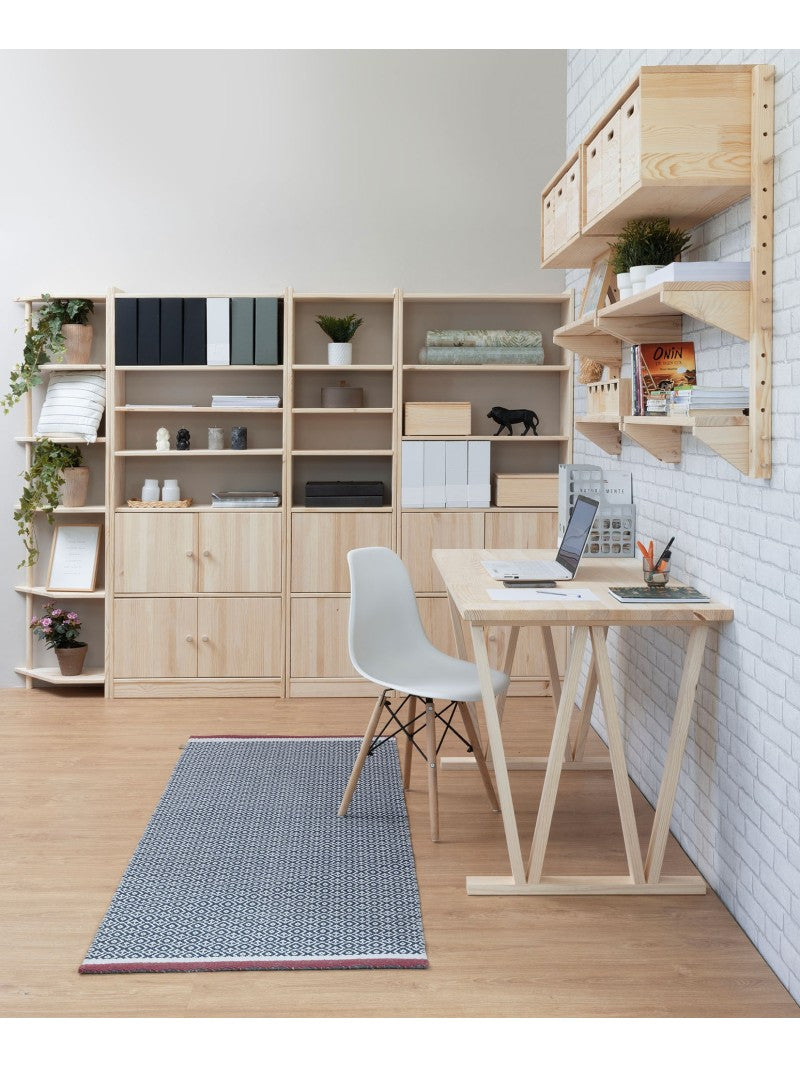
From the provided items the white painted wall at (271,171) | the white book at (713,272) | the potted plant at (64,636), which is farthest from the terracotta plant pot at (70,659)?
the white book at (713,272)

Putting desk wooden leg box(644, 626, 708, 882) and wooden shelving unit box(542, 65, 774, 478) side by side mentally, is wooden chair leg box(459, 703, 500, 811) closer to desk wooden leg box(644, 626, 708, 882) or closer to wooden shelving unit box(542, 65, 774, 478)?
desk wooden leg box(644, 626, 708, 882)

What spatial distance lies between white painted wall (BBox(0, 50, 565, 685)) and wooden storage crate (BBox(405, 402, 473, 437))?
66 cm

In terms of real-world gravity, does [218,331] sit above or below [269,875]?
above

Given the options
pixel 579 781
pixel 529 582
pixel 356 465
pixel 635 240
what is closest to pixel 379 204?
pixel 356 465

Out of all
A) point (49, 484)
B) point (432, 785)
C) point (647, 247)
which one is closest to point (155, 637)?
point (49, 484)

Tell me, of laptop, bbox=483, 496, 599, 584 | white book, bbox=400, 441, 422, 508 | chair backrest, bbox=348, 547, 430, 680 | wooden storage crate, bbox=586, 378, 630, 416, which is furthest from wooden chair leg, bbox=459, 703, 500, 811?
white book, bbox=400, 441, 422, 508

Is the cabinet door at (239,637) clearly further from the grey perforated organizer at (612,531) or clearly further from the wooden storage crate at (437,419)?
the grey perforated organizer at (612,531)

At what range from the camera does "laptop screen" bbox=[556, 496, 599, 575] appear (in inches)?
138

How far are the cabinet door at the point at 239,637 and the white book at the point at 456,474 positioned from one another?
100 centimetres

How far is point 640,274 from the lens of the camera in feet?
10.4

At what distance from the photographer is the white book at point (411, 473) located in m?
5.08

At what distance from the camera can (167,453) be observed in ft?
16.6

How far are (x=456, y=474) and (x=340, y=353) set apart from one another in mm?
823

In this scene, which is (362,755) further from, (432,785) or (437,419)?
(437,419)
